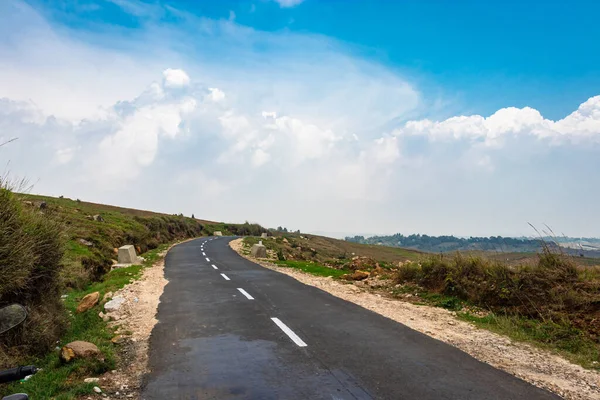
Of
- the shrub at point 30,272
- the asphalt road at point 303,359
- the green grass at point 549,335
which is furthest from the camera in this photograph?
the green grass at point 549,335

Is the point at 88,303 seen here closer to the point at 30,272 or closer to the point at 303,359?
the point at 30,272

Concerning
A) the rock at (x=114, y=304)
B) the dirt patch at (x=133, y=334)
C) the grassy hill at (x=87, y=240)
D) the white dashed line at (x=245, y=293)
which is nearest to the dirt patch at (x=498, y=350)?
the white dashed line at (x=245, y=293)

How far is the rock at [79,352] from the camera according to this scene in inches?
258

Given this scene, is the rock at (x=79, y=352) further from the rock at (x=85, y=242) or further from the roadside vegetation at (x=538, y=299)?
the rock at (x=85, y=242)

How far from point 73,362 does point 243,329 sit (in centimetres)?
329

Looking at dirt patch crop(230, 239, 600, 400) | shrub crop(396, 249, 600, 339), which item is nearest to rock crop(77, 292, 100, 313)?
dirt patch crop(230, 239, 600, 400)

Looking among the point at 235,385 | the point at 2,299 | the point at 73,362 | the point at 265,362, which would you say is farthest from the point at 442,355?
the point at 2,299

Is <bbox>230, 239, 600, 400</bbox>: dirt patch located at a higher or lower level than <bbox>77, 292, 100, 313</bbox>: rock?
higher

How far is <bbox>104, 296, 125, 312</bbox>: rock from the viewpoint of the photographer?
10789mm

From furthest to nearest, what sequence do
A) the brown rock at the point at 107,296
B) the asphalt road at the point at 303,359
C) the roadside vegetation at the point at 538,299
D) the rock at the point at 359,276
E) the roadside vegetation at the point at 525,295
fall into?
1. the rock at the point at 359,276
2. the brown rock at the point at 107,296
3. the roadside vegetation at the point at 525,295
4. the roadside vegetation at the point at 538,299
5. the asphalt road at the point at 303,359

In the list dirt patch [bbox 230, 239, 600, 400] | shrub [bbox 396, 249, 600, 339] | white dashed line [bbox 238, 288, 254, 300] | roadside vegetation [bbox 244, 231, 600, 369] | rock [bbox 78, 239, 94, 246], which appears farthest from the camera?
rock [bbox 78, 239, 94, 246]

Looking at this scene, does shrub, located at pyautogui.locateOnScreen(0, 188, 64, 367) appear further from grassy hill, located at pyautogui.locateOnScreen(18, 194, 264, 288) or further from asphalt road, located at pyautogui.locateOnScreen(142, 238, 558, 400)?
asphalt road, located at pyautogui.locateOnScreen(142, 238, 558, 400)

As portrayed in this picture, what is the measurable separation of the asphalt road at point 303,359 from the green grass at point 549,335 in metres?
2.07

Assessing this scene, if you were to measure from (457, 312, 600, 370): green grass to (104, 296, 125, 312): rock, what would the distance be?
8.99 meters
